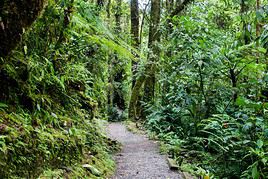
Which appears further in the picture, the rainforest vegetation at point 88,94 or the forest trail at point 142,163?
the forest trail at point 142,163

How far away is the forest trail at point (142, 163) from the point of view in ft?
14.8

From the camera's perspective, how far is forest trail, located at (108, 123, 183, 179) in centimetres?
452

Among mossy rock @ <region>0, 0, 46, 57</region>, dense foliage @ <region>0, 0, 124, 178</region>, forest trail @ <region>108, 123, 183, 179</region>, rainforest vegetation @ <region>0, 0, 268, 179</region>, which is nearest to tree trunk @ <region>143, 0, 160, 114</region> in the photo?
rainforest vegetation @ <region>0, 0, 268, 179</region>

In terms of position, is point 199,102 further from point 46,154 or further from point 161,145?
point 46,154

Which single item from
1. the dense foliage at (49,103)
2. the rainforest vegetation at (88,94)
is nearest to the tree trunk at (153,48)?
the rainforest vegetation at (88,94)

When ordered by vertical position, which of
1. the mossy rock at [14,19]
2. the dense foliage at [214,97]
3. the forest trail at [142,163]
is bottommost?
the forest trail at [142,163]

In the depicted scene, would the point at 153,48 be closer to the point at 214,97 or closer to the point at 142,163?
the point at 214,97

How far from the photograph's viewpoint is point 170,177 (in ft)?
14.4

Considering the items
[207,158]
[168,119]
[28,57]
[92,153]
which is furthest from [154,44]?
[28,57]

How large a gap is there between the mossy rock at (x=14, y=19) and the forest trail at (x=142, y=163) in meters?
2.74

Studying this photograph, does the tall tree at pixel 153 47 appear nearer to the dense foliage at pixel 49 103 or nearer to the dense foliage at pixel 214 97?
the dense foliage at pixel 214 97

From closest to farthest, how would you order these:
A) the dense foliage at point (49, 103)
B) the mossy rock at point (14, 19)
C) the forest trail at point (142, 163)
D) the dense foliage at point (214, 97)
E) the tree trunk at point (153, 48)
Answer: the mossy rock at point (14, 19), the dense foliage at point (49, 103), the forest trail at point (142, 163), the dense foliage at point (214, 97), the tree trunk at point (153, 48)

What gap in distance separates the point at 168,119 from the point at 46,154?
21.7ft

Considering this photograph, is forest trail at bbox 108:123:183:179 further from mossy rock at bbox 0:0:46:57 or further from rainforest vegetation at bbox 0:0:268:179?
mossy rock at bbox 0:0:46:57
